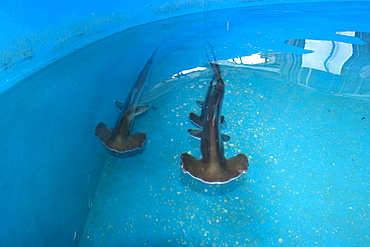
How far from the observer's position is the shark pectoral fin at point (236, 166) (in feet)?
6.21

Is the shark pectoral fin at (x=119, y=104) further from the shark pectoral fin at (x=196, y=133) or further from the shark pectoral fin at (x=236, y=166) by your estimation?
the shark pectoral fin at (x=236, y=166)

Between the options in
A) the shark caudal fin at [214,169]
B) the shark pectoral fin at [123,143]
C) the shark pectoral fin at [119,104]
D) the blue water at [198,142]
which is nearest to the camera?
the shark caudal fin at [214,169]

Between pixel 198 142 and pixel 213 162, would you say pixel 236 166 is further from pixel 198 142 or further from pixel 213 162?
pixel 198 142

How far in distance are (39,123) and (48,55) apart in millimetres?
1105

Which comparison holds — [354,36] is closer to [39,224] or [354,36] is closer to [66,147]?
[66,147]

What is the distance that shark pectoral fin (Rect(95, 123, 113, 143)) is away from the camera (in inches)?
88.5

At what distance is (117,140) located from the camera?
220 centimetres

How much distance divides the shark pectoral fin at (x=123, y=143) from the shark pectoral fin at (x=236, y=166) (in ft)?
2.56

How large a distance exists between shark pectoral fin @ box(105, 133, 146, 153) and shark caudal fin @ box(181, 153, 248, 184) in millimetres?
495

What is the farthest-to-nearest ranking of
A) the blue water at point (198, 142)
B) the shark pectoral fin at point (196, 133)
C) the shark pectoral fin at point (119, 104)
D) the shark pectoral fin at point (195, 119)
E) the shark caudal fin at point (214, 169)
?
the shark pectoral fin at point (119, 104), the shark pectoral fin at point (195, 119), the shark pectoral fin at point (196, 133), the blue water at point (198, 142), the shark caudal fin at point (214, 169)

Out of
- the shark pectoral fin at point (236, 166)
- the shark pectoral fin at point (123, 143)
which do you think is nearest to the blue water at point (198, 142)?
the shark pectoral fin at point (123, 143)

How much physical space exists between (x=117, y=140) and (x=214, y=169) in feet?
2.71

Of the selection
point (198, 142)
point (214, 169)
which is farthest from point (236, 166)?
point (198, 142)

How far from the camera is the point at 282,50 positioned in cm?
371
